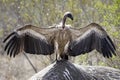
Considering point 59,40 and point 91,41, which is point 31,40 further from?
point 91,41

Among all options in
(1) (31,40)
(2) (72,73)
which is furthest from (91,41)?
(2) (72,73)

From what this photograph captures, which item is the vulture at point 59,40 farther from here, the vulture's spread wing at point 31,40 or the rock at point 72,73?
the rock at point 72,73

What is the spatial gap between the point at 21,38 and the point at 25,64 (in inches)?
397

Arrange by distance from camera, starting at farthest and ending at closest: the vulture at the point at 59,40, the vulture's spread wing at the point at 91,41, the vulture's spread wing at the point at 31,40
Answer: the vulture's spread wing at the point at 91,41
the vulture's spread wing at the point at 31,40
the vulture at the point at 59,40

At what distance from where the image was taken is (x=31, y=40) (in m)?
8.73

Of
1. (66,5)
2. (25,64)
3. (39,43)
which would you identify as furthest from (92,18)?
(39,43)

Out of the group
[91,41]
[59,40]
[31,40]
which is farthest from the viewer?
[91,41]

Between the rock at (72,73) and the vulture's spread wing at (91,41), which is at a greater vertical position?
the vulture's spread wing at (91,41)

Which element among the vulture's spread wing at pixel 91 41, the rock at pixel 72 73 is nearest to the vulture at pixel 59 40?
the vulture's spread wing at pixel 91 41

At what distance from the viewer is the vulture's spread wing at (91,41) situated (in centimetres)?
869

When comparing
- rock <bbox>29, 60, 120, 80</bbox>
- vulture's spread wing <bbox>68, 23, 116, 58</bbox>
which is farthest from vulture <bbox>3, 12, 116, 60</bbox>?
A: rock <bbox>29, 60, 120, 80</bbox>

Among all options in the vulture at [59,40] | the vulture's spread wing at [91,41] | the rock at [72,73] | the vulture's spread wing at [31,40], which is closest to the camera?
the rock at [72,73]

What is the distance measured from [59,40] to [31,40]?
67 cm

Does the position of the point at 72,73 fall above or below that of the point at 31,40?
below
